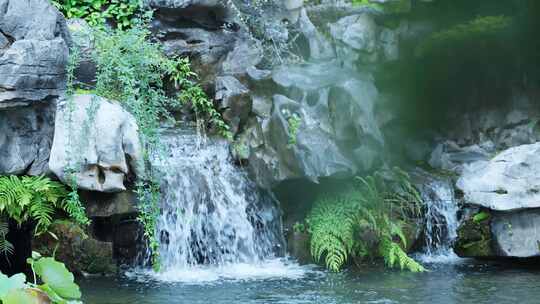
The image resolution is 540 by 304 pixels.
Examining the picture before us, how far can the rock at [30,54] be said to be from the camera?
7.26 m

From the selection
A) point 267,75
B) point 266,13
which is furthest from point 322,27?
point 267,75

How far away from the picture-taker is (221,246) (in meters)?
8.65

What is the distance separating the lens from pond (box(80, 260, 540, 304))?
672cm

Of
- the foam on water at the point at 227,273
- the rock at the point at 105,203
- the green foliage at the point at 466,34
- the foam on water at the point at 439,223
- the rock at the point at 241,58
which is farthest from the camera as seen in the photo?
the green foliage at the point at 466,34

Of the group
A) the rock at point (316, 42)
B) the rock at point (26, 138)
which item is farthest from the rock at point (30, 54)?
the rock at point (316, 42)

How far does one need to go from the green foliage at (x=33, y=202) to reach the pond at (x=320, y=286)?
83 cm

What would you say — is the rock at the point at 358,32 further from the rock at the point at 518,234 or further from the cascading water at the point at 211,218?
the rock at the point at 518,234

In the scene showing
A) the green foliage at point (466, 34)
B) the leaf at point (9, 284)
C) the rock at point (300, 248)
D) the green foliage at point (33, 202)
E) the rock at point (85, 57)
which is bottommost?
the leaf at point (9, 284)

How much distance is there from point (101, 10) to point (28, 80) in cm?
421

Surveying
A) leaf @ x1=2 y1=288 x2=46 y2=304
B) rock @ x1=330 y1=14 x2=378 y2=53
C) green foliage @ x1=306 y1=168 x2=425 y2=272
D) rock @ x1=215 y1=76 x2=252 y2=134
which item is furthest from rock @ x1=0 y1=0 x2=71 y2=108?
leaf @ x1=2 y1=288 x2=46 y2=304

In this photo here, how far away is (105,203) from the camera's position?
7910mm

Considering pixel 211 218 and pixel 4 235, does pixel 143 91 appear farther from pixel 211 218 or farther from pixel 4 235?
pixel 4 235

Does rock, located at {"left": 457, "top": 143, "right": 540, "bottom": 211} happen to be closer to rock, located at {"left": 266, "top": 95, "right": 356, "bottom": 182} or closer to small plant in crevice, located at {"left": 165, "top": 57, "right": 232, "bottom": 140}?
rock, located at {"left": 266, "top": 95, "right": 356, "bottom": 182}

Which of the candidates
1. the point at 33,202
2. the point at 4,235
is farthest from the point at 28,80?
the point at 4,235
